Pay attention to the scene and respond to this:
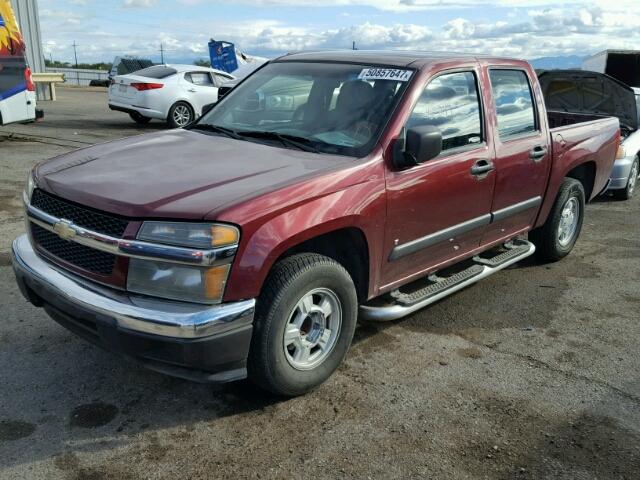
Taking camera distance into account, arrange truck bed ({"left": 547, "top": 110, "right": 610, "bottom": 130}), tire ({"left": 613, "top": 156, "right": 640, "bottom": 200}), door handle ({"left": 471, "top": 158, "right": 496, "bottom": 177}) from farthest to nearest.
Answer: tire ({"left": 613, "top": 156, "right": 640, "bottom": 200})
truck bed ({"left": 547, "top": 110, "right": 610, "bottom": 130})
door handle ({"left": 471, "top": 158, "right": 496, "bottom": 177})

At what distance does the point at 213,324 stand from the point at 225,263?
0.28m

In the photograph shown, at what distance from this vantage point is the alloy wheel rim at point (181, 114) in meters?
14.8

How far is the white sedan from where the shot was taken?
14445 millimetres

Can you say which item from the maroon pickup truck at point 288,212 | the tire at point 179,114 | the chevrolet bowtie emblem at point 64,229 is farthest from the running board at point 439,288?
the tire at point 179,114

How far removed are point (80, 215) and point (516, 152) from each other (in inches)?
125

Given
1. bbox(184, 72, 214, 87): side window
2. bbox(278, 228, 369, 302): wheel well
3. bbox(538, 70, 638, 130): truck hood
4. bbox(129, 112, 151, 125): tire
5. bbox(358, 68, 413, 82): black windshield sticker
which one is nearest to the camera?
bbox(278, 228, 369, 302): wheel well

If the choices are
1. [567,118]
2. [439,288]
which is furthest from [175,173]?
[567,118]

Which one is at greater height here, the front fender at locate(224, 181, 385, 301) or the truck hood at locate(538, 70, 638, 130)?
the truck hood at locate(538, 70, 638, 130)

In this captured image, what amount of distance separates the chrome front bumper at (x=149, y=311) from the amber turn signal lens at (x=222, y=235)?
0.97 ft

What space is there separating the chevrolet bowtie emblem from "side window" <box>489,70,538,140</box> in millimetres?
3062

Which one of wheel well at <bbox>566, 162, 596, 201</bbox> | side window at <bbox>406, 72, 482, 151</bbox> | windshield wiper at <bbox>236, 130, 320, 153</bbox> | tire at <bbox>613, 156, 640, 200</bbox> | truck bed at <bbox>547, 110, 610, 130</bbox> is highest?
side window at <bbox>406, 72, 482, 151</bbox>

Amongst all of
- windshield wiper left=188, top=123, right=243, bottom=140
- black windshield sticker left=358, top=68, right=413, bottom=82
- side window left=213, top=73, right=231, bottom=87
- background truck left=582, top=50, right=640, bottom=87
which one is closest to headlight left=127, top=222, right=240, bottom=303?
windshield wiper left=188, top=123, right=243, bottom=140

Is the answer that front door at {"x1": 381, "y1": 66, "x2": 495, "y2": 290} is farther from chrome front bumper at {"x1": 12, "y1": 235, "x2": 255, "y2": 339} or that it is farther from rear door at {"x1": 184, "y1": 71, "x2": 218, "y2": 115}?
rear door at {"x1": 184, "y1": 71, "x2": 218, "y2": 115}

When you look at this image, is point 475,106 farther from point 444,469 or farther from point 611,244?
point 611,244
